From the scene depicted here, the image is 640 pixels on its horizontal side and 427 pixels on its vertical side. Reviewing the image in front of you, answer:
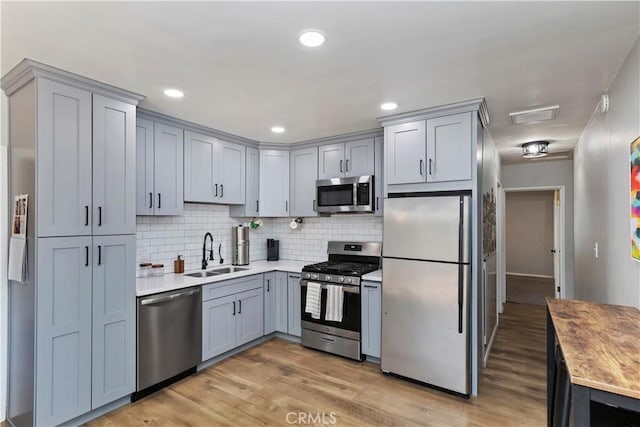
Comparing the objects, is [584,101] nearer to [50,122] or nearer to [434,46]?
[434,46]

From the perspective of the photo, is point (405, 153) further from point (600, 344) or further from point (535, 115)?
point (600, 344)

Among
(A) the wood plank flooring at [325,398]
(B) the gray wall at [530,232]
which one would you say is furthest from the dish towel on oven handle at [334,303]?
(B) the gray wall at [530,232]

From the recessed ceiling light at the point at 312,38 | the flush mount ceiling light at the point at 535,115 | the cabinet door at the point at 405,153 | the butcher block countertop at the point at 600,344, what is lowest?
the butcher block countertop at the point at 600,344

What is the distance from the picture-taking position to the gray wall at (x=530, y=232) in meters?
8.09

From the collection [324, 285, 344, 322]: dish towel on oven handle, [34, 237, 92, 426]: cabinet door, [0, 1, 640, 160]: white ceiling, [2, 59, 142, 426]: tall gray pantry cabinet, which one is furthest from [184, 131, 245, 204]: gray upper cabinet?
[324, 285, 344, 322]: dish towel on oven handle

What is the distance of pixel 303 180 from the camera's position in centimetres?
432

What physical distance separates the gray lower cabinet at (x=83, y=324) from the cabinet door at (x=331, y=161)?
2275 mm

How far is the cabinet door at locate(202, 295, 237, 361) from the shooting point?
10.6ft

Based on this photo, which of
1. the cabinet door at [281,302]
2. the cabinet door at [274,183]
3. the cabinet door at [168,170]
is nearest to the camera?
the cabinet door at [168,170]

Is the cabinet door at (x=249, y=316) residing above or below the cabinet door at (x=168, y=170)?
below

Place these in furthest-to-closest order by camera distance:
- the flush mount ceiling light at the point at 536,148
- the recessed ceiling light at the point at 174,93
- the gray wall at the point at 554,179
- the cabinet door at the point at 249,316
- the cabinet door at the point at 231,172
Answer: the gray wall at the point at 554,179, the flush mount ceiling light at the point at 536,148, the cabinet door at the point at 231,172, the cabinet door at the point at 249,316, the recessed ceiling light at the point at 174,93

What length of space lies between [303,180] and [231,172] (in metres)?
0.91

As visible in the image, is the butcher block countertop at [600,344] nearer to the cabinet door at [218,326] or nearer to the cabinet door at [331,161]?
the cabinet door at [331,161]
